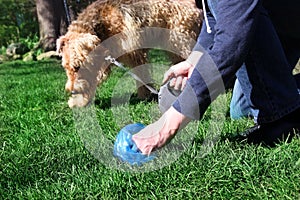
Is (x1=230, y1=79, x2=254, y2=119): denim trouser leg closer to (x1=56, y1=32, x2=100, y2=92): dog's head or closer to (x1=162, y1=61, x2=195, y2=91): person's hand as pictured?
(x1=162, y1=61, x2=195, y2=91): person's hand

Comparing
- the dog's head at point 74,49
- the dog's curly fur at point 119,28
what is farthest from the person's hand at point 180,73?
the dog's head at point 74,49

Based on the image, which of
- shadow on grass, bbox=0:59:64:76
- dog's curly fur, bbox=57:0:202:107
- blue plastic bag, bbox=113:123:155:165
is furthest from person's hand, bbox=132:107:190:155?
shadow on grass, bbox=0:59:64:76

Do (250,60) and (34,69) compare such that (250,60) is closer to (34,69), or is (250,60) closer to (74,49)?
(74,49)

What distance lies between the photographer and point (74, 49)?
4023mm

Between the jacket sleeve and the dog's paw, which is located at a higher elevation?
the jacket sleeve

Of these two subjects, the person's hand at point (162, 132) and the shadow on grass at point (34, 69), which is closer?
the person's hand at point (162, 132)

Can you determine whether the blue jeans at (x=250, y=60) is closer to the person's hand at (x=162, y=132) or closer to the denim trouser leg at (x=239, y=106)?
the person's hand at (x=162, y=132)

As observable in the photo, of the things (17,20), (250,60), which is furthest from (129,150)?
(17,20)

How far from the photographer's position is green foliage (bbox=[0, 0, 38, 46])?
17.4 metres

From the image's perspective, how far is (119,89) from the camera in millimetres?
4477

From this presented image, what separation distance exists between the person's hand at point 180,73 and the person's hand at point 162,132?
28 cm

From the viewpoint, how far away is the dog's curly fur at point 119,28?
3934 millimetres

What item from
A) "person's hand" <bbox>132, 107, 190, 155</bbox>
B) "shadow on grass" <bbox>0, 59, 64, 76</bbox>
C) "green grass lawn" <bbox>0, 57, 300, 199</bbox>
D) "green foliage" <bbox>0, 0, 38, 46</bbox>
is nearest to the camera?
"green grass lawn" <bbox>0, 57, 300, 199</bbox>

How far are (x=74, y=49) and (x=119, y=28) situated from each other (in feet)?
1.35
